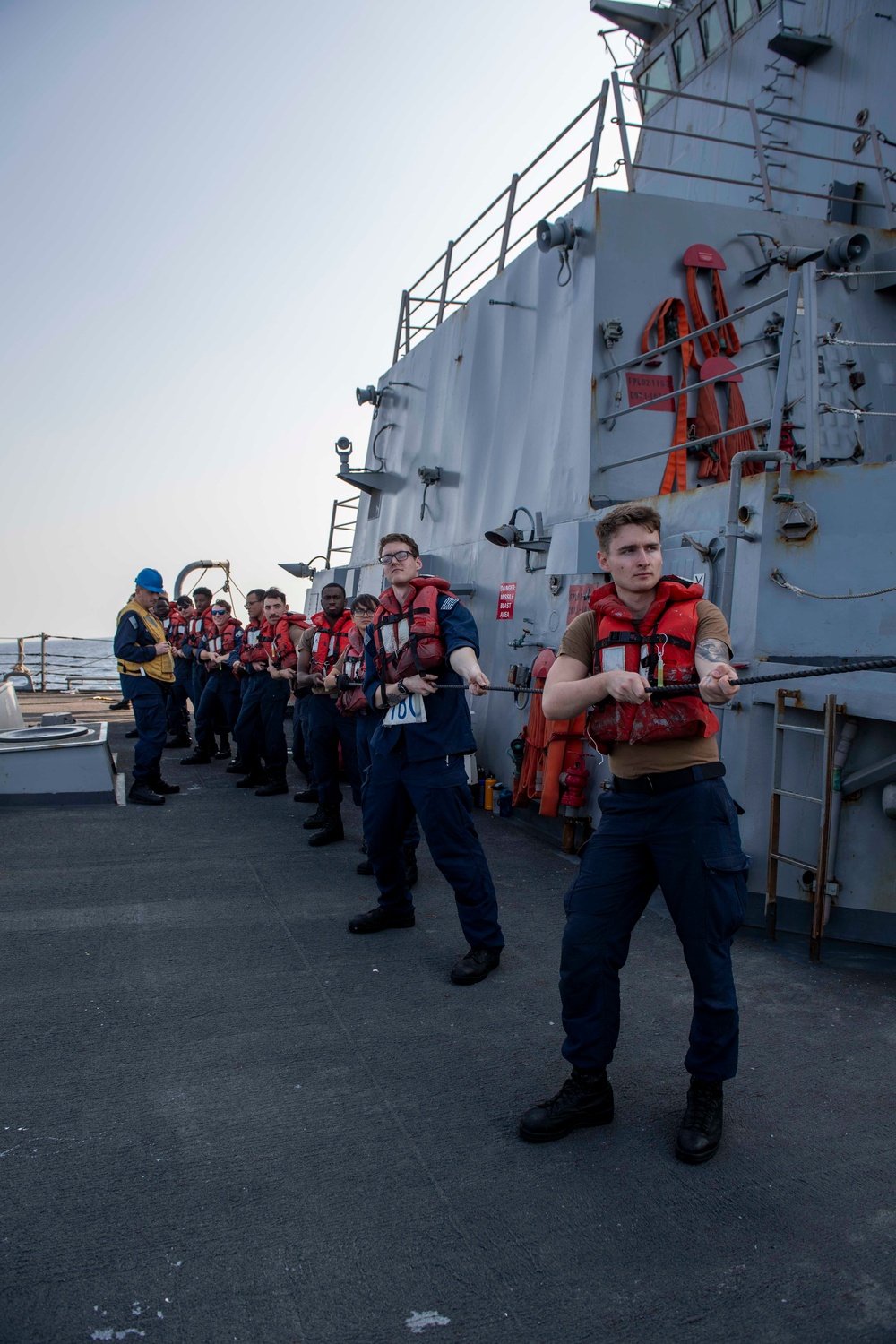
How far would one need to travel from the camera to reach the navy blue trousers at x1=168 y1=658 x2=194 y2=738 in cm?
1204

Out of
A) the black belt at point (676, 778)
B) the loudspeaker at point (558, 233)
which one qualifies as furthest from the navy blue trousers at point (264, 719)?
the black belt at point (676, 778)

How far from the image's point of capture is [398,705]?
14.7 feet

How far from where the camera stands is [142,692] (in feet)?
26.3

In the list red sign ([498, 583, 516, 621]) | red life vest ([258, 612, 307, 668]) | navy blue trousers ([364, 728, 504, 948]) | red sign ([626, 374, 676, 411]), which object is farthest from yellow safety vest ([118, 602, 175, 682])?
red sign ([626, 374, 676, 411])

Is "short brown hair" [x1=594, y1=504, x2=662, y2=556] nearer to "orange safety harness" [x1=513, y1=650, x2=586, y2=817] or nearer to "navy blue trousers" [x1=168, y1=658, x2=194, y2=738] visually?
"orange safety harness" [x1=513, y1=650, x2=586, y2=817]

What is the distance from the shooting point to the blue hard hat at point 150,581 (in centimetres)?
813

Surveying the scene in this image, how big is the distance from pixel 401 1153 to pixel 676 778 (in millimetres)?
1376

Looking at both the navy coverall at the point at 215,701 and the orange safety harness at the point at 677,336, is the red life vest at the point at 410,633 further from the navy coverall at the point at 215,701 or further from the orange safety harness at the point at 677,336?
the navy coverall at the point at 215,701

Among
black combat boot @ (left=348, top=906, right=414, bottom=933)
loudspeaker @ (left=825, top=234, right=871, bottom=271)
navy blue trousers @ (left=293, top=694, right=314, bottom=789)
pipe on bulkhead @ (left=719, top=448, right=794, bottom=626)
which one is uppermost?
loudspeaker @ (left=825, top=234, right=871, bottom=271)

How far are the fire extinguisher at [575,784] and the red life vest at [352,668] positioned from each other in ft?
4.85

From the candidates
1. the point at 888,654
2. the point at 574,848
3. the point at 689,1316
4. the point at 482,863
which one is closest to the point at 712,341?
the point at 888,654

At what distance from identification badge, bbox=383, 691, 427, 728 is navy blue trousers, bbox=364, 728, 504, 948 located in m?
0.04

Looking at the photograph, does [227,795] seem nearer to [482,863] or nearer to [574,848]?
[574,848]

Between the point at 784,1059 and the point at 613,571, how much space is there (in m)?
1.94
